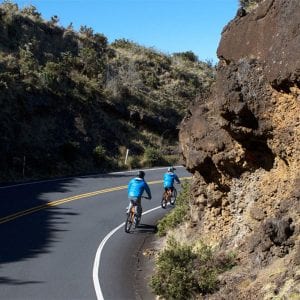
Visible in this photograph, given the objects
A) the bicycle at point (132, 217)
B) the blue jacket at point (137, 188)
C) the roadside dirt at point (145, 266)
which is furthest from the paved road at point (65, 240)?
the blue jacket at point (137, 188)

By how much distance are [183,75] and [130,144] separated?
60.7 feet

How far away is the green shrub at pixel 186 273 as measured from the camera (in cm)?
986

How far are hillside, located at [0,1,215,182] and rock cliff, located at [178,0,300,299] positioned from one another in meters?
14.3

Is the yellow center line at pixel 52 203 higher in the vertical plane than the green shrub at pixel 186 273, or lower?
higher

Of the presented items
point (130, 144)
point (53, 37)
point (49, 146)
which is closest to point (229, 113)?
point (49, 146)

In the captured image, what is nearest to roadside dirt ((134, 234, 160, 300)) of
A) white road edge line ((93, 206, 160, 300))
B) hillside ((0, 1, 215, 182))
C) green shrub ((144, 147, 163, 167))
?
white road edge line ((93, 206, 160, 300))

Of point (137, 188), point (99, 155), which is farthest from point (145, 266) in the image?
point (99, 155)

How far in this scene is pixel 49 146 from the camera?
32750 millimetres

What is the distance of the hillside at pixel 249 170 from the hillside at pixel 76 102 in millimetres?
14774

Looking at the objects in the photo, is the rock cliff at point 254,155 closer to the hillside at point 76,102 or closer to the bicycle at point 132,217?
the bicycle at point 132,217

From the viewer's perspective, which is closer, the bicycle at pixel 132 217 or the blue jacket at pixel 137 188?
the bicycle at pixel 132 217

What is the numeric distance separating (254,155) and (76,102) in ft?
90.9

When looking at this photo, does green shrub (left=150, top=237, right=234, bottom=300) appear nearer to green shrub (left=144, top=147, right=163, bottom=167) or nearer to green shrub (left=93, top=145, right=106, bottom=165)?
green shrub (left=93, top=145, right=106, bottom=165)

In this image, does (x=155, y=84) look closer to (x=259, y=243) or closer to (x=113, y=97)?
(x=113, y=97)
